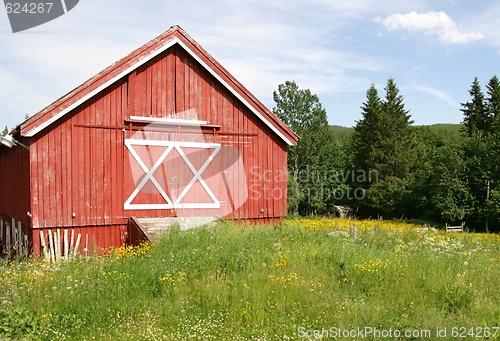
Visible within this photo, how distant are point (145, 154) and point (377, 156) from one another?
4480 cm

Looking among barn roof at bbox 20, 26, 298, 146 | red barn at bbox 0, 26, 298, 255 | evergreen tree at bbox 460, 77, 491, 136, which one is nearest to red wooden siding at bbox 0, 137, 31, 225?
red barn at bbox 0, 26, 298, 255

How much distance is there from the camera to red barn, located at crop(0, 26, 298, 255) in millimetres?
11898

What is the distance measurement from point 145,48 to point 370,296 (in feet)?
30.2

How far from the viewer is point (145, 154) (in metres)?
13.1

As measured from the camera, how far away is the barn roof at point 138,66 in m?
11.5

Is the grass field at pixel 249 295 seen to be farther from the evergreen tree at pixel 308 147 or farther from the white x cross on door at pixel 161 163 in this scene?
the evergreen tree at pixel 308 147

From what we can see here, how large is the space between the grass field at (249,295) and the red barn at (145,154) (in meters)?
2.87

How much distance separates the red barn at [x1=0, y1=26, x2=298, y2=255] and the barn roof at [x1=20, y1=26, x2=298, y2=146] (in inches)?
1.2

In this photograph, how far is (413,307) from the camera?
698cm

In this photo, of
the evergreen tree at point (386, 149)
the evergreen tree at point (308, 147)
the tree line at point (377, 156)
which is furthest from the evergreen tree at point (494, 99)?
the evergreen tree at point (308, 147)

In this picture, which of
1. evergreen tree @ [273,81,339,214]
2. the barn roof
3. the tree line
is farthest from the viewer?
evergreen tree @ [273,81,339,214]

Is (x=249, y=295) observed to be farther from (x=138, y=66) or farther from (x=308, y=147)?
(x=308, y=147)

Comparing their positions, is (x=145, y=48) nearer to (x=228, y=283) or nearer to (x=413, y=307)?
(x=228, y=283)

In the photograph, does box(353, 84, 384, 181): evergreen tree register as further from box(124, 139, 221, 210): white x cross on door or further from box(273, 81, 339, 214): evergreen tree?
box(124, 139, 221, 210): white x cross on door
